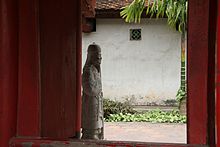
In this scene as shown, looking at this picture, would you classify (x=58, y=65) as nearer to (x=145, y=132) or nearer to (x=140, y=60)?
(x=145, y=132)

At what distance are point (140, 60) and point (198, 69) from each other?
1139cm

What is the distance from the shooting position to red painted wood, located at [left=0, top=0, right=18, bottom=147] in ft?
6.73

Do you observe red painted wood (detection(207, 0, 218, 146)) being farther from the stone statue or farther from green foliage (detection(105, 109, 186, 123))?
green foliage (detection(105, 109, 186, 123))

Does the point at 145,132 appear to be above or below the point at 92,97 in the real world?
below

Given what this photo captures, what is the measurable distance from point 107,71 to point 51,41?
10.4 meters

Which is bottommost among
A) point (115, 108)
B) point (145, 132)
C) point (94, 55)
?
point (145, 132)

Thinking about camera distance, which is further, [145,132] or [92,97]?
[145,132]

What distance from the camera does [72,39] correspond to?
3.89m

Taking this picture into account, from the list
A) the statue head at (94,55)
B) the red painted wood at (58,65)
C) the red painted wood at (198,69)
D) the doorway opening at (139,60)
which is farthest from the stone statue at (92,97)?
the doorway opening at (139,60)

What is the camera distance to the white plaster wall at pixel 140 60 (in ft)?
42.6

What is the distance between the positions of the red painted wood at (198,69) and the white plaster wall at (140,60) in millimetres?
11088

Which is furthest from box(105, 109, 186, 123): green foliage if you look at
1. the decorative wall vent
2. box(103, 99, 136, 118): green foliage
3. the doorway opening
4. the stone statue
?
the stone statue

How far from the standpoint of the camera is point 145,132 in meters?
8.91

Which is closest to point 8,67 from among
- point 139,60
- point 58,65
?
point 58,65
